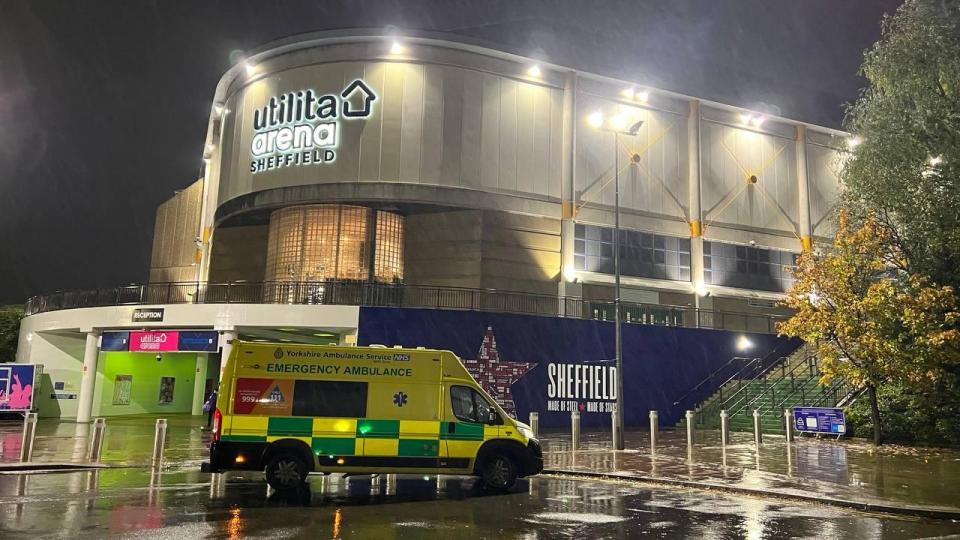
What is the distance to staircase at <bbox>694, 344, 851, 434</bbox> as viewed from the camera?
2428 centimetres

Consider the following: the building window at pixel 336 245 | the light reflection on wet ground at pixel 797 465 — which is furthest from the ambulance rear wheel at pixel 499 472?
the building window at pixel 336 245

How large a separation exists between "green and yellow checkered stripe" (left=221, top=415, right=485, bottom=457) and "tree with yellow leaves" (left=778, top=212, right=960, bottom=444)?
1292cm

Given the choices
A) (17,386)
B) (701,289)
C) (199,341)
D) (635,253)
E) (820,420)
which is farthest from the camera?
(701,289)

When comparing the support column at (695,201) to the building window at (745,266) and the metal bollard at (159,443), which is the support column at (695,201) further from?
the metal bollard at (159,443)

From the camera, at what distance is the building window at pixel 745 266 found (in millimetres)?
35719

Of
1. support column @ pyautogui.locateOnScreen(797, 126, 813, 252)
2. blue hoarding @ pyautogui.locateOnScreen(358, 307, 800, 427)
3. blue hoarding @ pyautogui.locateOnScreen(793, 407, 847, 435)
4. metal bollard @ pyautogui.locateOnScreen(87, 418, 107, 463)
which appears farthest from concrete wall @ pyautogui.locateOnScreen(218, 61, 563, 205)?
metal bollard @ pyautogui.locateOnScreen(87, 418, 107, 463)

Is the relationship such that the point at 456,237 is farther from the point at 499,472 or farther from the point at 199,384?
the point at 499,472

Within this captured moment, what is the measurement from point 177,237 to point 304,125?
52.1 ft

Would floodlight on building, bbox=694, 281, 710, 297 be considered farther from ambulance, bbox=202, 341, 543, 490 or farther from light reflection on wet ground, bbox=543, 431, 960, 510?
ambulance, bbox=202, 341, 543, 490

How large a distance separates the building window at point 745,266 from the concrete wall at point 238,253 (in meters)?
22.7

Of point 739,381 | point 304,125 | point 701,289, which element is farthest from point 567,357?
point 304,125

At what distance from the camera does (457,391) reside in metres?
11.8

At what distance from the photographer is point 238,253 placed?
35344 mm

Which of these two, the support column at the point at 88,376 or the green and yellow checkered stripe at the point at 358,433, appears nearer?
the green and yellow checkered stripe at the point at 358,433
